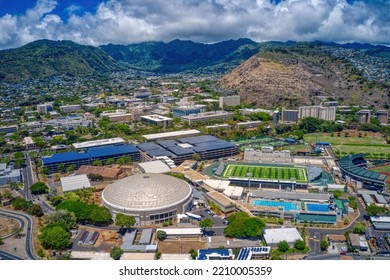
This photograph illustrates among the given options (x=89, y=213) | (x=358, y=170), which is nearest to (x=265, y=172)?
(x=358, y=170)

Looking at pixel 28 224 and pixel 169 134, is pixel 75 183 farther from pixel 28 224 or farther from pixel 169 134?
pixel 169 134

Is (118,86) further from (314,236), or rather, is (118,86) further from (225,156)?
(314,236)

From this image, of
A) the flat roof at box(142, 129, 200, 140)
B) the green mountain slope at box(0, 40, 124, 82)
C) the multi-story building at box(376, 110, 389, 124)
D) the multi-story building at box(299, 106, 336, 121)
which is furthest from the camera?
the green mountain slope at box(0, 40, 124, 82)

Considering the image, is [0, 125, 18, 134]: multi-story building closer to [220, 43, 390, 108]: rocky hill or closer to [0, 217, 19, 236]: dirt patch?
[0, 217, 19, 236]: dirt patch

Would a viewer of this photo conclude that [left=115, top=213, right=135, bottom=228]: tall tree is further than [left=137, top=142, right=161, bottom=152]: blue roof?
No

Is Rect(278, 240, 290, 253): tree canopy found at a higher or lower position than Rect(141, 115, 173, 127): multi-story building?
lower

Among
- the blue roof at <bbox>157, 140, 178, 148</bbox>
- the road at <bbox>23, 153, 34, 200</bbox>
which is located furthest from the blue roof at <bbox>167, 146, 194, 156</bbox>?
the road at <bbox>23, 153, 34, 200</bbox>

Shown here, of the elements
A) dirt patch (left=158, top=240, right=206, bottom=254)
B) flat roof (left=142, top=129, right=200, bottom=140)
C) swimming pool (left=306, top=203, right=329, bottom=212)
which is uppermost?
flat roof (left=142, top=129, right=200, bottom=140)
